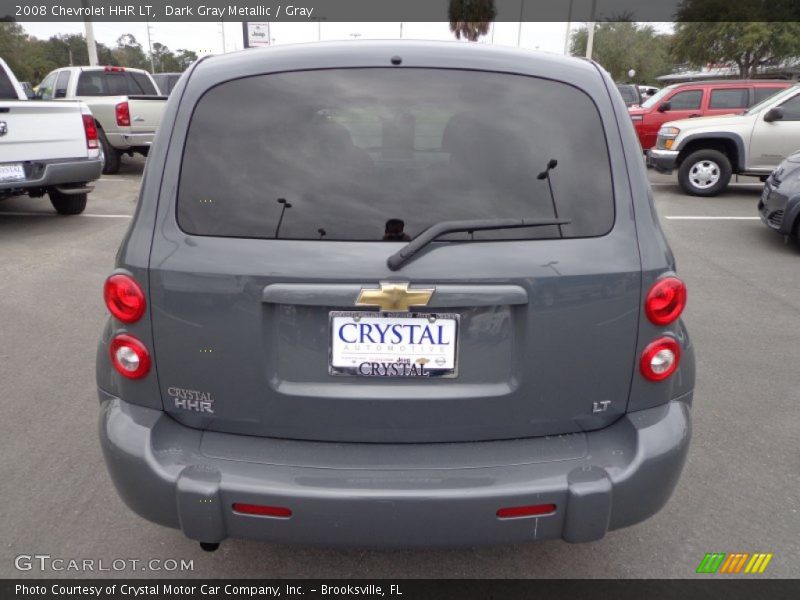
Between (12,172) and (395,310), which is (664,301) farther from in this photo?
(12,172)

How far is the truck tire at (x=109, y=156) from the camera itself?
1270 cm

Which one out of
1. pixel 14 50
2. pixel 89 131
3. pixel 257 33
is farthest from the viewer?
pixel 14 50

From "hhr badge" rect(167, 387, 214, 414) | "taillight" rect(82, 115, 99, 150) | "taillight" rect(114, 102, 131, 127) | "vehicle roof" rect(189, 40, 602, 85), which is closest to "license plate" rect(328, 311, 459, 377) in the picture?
"hhr badge" rect(167, 387, 214, 414)

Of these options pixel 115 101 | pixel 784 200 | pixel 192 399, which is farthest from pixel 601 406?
pixel 115 101

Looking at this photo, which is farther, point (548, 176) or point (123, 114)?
point (123, 114)

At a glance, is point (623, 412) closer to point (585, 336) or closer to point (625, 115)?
point (585, 336)

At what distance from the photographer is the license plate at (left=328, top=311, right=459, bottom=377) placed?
194cm

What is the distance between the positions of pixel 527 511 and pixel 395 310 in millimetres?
700

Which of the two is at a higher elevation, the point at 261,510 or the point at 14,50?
the point at 261,510

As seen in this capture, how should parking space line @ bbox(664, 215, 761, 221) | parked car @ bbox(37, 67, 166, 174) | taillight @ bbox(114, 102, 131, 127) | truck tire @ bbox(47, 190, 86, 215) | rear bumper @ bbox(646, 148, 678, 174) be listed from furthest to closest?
parked car @ bbox(37, 67, 166, 174), taillight @ bbox(114, 102, 131, 127), rear bumper @ bbox(646, 148, 678, 174), parking space line @ bbox(664, 215, 761, 221), truck tire @ bbox(47, 190, 86, 215)

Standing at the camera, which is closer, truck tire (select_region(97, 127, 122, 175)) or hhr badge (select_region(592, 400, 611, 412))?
hhr badge (select_region(592, 400, 611, 412))

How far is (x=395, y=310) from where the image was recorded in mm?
1902

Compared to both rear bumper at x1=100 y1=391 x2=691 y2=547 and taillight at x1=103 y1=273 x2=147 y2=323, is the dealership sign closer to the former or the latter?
taillight at x1=103 y1=273 x2=147 y2=323

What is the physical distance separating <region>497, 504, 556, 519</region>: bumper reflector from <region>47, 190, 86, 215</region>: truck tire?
8.56 metres
